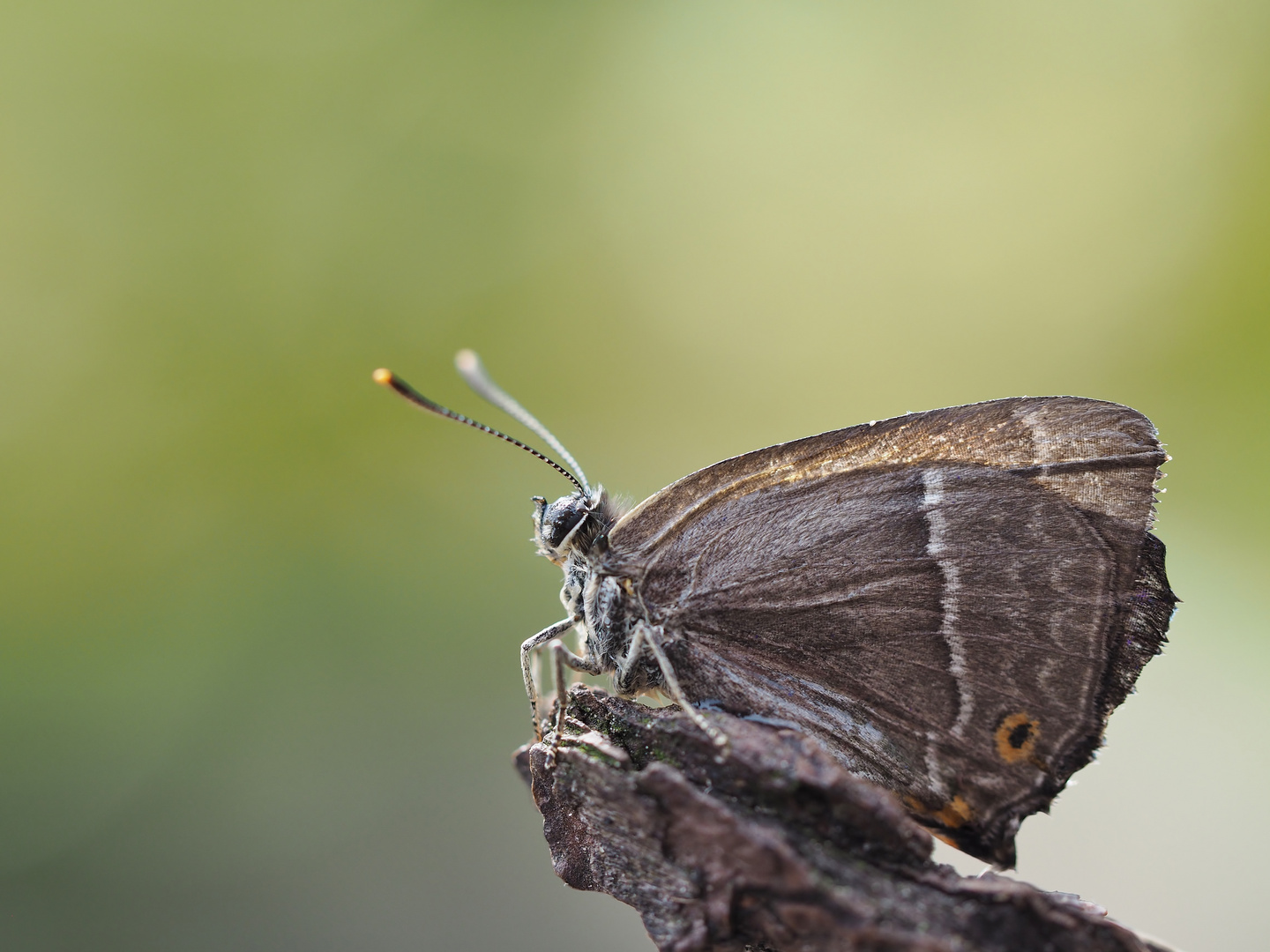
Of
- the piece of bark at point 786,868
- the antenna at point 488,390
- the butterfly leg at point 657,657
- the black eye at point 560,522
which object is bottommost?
the piece of bark at point 786,868

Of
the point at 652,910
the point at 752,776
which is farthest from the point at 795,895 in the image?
the point at 652,910

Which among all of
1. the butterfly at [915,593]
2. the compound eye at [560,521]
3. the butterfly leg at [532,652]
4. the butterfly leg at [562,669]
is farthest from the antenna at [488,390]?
the butterfly leg at [562,669]

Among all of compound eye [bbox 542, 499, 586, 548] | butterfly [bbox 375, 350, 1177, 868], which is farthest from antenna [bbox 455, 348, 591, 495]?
compound eye [bbox 542, 499, 586, 548]

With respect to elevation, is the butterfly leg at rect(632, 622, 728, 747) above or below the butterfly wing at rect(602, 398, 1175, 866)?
below

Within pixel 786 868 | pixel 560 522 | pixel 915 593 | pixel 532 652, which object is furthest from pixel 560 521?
pixel 786 868

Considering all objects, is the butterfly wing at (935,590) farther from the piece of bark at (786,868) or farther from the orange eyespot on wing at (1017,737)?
the piece of bark at (786,868)

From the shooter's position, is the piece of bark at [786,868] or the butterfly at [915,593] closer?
the piece of bark at [786,868]

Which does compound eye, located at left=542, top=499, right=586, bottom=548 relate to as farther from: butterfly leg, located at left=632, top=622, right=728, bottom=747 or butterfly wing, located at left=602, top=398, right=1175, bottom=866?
butterfly leg, located at left=632, top=622, right=728, bottom=747
